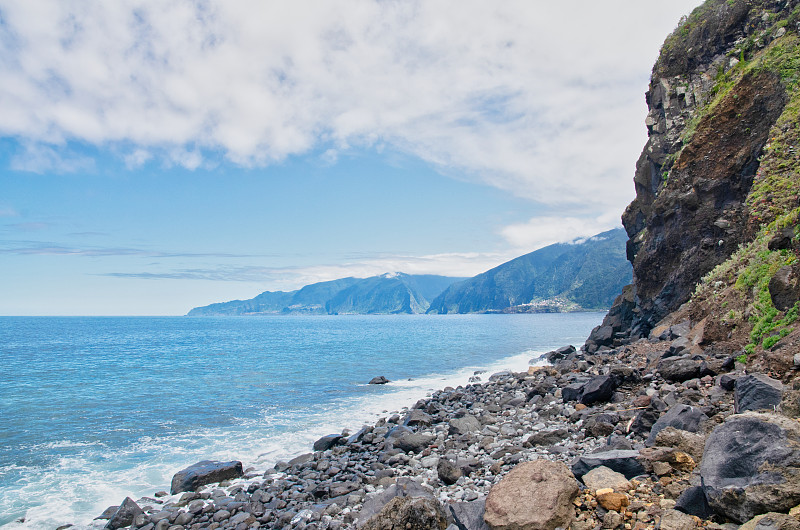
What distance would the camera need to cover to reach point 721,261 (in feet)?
78.0

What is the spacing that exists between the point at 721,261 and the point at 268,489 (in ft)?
83.5

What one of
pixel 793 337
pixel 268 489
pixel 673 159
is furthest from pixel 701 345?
pixel 673 159

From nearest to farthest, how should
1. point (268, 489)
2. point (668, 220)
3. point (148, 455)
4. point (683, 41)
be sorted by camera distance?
point (268, 489)
point (148, 455)
point (668, 220)
point (683, 41)

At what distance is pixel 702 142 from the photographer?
25156 millimetres

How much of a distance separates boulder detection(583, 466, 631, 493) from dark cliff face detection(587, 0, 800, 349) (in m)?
20.1

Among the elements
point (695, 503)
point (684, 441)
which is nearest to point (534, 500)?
point (695, 503)

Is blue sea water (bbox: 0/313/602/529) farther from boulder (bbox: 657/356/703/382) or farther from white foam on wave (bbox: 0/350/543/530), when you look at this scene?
boulder (bbox: 657/356/703/382)

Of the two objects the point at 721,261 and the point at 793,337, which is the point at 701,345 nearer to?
the point at 793,337

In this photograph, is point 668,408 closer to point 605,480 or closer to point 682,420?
point 682,420

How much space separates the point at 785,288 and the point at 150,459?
22367 millimetres

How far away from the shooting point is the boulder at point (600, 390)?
584 inches

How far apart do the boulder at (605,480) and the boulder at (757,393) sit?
8.45 feet

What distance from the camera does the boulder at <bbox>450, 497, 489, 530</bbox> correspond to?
653cm

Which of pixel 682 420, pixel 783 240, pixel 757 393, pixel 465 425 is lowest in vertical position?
pixel 465 425
